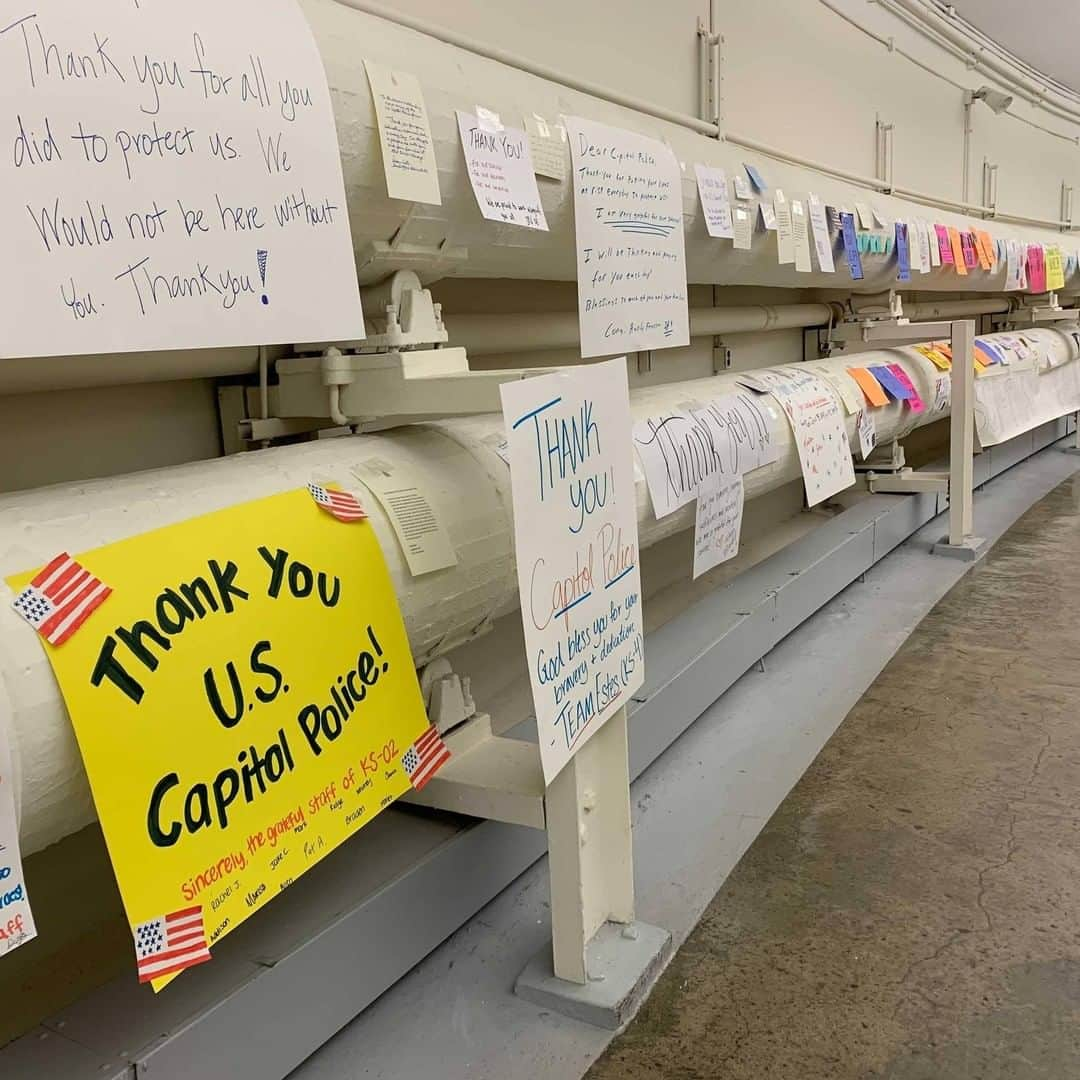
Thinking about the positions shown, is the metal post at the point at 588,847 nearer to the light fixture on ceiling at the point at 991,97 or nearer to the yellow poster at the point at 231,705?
the yellow poster at the point at 231,705

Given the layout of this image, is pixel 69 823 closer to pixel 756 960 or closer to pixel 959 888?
pixel 756 960

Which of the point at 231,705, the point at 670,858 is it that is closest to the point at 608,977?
the point at 670,858

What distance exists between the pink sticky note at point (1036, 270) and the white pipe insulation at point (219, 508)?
3.09 metres

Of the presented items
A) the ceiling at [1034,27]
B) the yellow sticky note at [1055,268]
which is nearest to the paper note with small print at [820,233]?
the yellow sticky note at [1055,268]

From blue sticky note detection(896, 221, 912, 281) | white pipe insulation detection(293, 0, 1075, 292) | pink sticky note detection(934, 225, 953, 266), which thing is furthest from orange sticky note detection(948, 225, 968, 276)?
white pipe insulation detection(293, 0, 1075, 292)

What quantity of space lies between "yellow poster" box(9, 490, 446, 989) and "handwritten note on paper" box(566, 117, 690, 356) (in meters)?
0.59

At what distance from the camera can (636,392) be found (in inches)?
70.3

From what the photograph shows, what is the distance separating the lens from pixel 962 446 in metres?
2.99

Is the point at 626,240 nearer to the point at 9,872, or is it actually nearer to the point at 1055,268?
the point at 9,872

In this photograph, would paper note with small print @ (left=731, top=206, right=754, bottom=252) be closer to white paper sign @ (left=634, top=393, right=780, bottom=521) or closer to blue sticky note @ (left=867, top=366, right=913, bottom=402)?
white paper sign @ (left=634, top=393, right=780, bottom=521)

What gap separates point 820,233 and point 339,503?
1610mm

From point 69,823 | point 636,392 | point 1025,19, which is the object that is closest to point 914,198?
point 1025,19

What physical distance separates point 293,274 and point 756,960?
0.97 metres

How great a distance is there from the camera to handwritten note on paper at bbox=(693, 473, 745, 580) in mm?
1639
